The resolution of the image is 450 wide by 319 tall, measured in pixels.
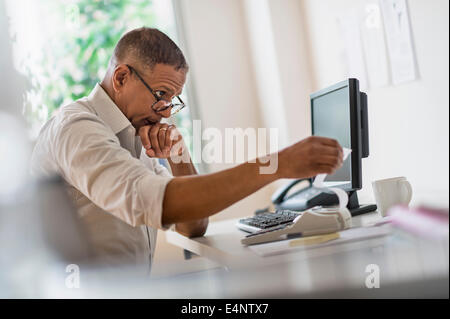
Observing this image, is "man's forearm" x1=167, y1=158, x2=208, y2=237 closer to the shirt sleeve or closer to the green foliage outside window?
the shirt sleeve

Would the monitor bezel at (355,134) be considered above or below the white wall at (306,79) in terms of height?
below

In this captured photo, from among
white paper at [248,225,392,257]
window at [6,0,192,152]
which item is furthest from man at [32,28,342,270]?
window at [6,0,192,152]

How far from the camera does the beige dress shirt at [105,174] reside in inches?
34.2

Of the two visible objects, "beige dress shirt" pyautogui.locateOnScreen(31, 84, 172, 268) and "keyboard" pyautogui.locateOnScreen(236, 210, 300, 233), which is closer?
"beige dress shirt" pyautogui.locateOnScreen(31, 84, 172, 268)

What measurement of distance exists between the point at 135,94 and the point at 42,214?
41 centimetres

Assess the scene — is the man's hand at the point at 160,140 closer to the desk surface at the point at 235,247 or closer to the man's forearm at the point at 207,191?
the desk surface at the point at 235,247

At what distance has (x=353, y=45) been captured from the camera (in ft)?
7.28

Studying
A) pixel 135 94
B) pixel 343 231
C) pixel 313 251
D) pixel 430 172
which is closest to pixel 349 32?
pixel 430 172

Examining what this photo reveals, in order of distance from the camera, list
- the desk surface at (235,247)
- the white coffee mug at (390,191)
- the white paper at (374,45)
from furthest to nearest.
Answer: the white paper at (374,45), the white coffee mug at (390,191), the desk surface at (235,247)

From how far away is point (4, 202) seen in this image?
934 mm

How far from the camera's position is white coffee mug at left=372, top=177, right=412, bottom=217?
3.57 feet

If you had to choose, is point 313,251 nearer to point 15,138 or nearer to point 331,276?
point 331,276

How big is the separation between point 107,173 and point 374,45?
1.51 metres

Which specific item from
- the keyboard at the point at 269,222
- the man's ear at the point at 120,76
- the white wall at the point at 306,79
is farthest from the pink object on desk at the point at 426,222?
the white wall at the point at 306,79
